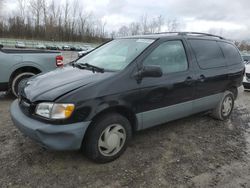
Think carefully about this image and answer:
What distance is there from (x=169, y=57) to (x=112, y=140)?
1.51 meters

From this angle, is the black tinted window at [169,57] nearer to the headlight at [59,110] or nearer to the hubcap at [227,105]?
the headlight at [59,110]

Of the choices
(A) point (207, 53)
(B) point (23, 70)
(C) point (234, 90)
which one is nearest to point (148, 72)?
(A) point (207, 53)

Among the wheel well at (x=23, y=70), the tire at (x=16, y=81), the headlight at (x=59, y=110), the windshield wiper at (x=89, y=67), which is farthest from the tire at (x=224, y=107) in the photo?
the tire at (x=16, y=81)

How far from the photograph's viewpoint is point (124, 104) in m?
2.74

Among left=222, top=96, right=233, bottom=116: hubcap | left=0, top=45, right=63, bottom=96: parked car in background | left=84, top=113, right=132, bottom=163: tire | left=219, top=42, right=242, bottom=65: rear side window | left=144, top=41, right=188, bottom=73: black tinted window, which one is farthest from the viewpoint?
left=0, top=45, right=63, bottom=96: parked car in background

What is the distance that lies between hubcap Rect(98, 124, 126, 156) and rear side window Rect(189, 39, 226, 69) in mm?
1868

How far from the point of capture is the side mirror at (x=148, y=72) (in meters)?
2.82

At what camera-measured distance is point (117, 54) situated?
3.37 meters

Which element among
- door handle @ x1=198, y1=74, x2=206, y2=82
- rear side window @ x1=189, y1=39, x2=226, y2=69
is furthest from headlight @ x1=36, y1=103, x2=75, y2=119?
rear side window @ x1=189, y1=39, x2=226, y2=69

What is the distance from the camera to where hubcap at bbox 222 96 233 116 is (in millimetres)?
4438

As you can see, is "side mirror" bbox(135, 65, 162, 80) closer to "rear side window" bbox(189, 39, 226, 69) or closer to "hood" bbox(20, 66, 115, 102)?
"hood" bbox(20, 66, 115, 102)

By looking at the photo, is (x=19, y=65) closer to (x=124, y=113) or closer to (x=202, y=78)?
(x=124, y=113)

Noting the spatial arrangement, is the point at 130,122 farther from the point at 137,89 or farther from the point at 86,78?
the point at 86,78

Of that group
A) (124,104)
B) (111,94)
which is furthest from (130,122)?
(111,94)
